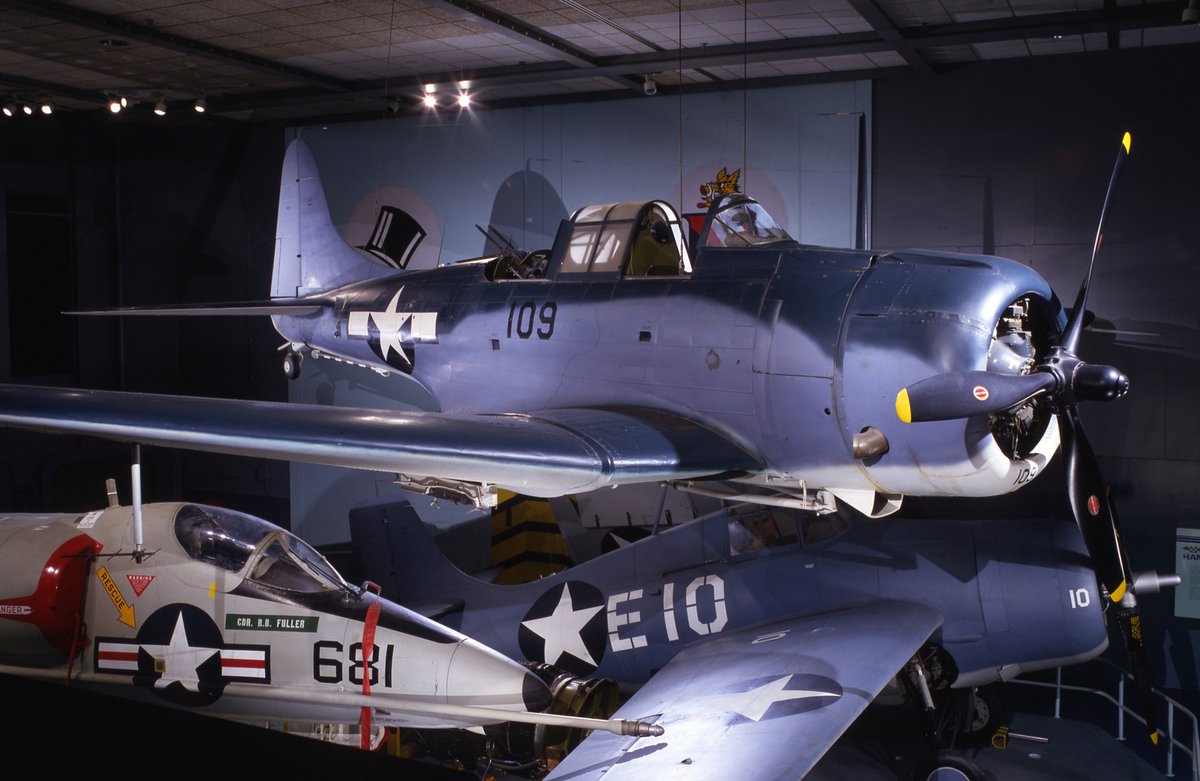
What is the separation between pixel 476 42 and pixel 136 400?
4.27 m

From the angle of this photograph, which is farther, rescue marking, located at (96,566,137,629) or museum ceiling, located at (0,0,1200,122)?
museum ceiling, located at (0,0,1200,122)

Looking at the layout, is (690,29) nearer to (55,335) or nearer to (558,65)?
(558,65)

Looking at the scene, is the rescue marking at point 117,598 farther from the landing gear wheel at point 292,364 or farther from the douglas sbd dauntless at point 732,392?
the landing gear wheel at point 292,364

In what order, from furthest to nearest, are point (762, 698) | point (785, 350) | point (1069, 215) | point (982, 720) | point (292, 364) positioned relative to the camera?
point (292, 364), point (1069, 215), point (982, 720), point (785, 350), point (762, 698)

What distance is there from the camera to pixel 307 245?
7727mm

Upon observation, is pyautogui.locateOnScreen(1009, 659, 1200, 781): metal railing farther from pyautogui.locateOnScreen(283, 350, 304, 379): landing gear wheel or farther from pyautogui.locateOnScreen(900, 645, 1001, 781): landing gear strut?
pyautogui.locateOnScreen(283, 350, 304, 379): landing gear wheel

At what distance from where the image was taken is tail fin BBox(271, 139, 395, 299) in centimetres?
760

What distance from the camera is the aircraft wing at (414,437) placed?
363cm

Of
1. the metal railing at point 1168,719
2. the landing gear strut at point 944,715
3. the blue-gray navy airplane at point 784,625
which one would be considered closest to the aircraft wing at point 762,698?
the blue-gray navy airplane at point 784,625

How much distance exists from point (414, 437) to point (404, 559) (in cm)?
305

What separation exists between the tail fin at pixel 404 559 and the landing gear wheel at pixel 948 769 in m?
2.88

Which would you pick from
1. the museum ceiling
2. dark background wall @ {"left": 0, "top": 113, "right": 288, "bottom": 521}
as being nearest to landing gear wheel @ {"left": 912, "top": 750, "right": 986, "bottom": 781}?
the museum ceiling

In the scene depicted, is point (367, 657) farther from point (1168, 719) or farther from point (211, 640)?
point (1168, 719)

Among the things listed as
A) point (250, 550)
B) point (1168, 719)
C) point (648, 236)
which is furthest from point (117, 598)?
point (1168, 719)
